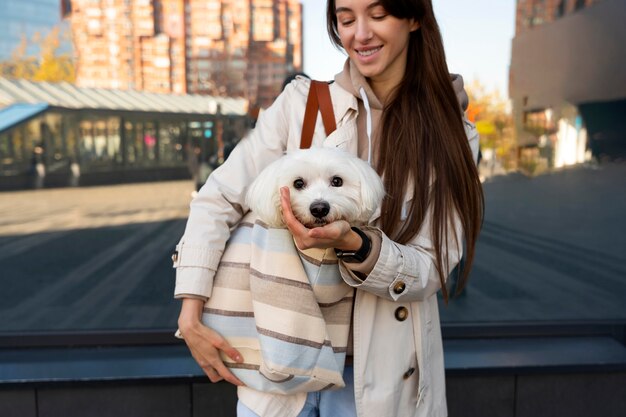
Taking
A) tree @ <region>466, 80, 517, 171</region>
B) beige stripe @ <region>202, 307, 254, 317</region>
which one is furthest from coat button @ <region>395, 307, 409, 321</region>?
tree @ <region>466, 80, 517, 171</region>

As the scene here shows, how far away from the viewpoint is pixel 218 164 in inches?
123

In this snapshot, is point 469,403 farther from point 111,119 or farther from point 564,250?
point 111,119

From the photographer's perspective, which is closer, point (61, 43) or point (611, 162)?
point (61, 43)

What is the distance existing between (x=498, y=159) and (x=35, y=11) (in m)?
2.65

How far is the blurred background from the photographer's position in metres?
2.95

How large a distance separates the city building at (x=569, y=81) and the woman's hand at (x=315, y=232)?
2.43 meters

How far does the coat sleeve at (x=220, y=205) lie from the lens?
138 cm

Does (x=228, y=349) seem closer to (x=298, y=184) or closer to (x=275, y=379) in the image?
(x=275, y=379)

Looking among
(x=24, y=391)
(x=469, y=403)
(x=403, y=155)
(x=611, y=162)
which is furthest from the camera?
(x=611, y=162)

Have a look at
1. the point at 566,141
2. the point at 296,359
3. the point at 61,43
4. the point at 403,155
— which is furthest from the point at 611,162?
the point at 61,43

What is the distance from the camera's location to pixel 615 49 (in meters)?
3.12

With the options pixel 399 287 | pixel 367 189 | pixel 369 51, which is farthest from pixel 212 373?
pixel 369 51

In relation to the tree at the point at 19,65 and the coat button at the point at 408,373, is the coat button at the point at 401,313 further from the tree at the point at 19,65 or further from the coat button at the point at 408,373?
the tree at the point at 19,65

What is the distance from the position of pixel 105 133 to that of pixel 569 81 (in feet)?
8.47
